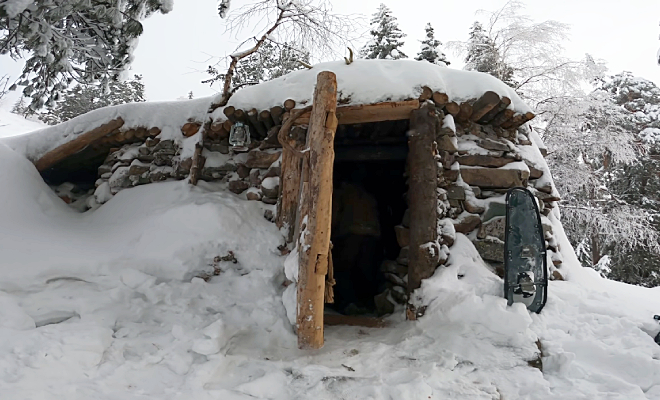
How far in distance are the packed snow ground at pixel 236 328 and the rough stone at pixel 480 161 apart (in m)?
0.83

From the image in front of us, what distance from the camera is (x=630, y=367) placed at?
217cm

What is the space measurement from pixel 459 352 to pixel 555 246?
1.95 meters

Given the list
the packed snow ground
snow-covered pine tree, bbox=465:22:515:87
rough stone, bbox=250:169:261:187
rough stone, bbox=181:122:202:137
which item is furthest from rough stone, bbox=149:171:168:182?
snow-covered pine tree, bbox=465:22:515:87

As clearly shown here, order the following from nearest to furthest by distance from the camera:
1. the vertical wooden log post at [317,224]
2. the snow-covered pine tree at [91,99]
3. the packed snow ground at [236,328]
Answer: the packed snow ground at [236,328] < the vertical wooden log post at [317,224] < the snow-covered pine tree at [91,99]

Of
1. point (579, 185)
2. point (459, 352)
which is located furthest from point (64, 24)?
point (579, 185)

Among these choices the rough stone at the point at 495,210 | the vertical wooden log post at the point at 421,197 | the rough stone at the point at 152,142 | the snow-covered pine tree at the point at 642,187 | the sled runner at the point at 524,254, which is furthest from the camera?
the snow-covered pine tree at the point at 642,187

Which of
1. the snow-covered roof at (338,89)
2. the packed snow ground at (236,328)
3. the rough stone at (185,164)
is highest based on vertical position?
the snow-covered roof at (338,89)

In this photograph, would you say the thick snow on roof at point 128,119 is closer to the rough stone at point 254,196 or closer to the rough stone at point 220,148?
the rough stone at point 220,148

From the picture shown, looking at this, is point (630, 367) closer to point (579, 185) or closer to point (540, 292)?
point (540, 292)

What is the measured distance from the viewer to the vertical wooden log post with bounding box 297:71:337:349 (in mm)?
2609

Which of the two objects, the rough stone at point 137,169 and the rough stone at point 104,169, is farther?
the rough stone at point 104,169

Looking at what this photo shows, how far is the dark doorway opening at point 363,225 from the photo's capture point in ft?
17.3

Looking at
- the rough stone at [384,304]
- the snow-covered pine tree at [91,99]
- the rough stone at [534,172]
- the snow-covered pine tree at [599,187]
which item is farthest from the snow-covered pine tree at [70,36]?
the snow-covered pine tree at [599,187]

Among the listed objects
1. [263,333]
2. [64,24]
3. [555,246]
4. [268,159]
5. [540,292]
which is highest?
[64,24]
